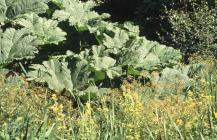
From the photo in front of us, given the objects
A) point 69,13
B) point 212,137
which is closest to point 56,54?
point 69,13

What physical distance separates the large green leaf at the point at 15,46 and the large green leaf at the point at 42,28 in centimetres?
28

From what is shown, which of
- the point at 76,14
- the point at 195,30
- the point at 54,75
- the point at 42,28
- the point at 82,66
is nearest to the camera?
the point at 54,75

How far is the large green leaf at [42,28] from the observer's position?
8.88m

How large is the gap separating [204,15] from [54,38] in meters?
4.18

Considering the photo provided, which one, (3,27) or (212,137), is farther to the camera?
(3,27)

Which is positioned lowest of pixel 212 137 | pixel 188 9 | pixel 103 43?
pixel 212 137

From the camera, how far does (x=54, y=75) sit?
8.09 metres

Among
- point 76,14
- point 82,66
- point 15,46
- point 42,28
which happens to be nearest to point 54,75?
point 82,66

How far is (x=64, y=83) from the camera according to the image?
319 inches

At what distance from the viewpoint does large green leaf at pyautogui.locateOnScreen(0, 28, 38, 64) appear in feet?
27.4

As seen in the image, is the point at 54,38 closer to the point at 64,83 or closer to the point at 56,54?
the point at 56,54

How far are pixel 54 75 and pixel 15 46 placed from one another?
881 mm

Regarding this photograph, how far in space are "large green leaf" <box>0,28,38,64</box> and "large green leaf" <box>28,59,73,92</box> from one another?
13.2 inches

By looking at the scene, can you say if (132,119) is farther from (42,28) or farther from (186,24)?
(186,24)
